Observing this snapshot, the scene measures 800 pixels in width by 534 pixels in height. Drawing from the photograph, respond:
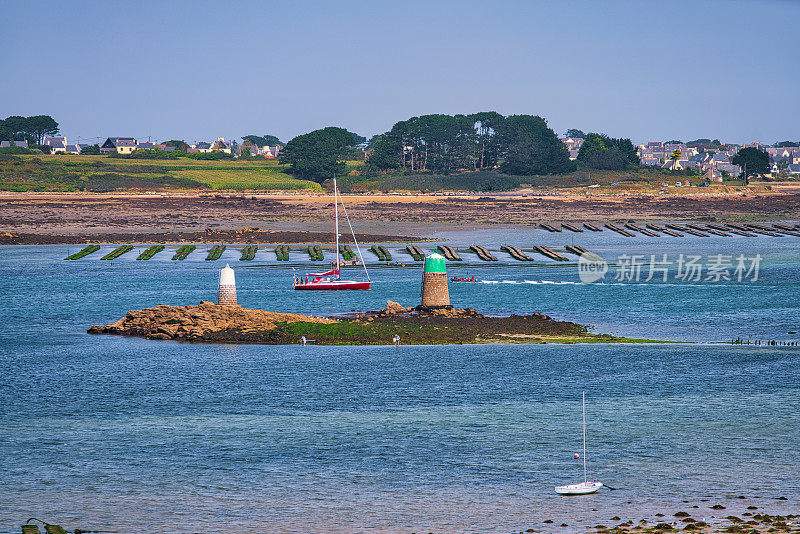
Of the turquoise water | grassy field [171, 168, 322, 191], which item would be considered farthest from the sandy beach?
the turquoise water

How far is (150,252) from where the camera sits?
326 ft

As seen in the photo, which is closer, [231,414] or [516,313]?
[231,414]

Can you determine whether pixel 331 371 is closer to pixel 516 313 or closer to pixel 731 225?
pixel 516 313

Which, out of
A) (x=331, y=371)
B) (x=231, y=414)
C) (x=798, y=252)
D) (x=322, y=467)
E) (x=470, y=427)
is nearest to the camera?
(x=322, y=467)

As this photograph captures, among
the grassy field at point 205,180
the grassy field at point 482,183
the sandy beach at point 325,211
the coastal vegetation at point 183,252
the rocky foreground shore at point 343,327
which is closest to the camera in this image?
the rocky foreground shore at point 343,327

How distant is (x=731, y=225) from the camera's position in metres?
132

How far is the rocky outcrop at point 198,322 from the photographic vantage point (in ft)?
163

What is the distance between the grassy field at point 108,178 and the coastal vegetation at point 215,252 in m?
66.2

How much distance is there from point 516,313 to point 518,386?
1874 cm

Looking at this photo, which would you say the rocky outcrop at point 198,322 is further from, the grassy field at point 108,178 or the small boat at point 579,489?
the grassy field at point 108,178

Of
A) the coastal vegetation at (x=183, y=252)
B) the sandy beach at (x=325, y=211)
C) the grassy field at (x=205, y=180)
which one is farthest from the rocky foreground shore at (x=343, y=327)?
the grassy field at (x=205, y=180)

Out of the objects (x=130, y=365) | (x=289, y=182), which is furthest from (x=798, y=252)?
(x=289, y=182)

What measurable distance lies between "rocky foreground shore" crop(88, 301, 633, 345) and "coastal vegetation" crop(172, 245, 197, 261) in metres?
42.3

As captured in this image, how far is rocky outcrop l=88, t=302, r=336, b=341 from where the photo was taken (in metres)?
49.6
